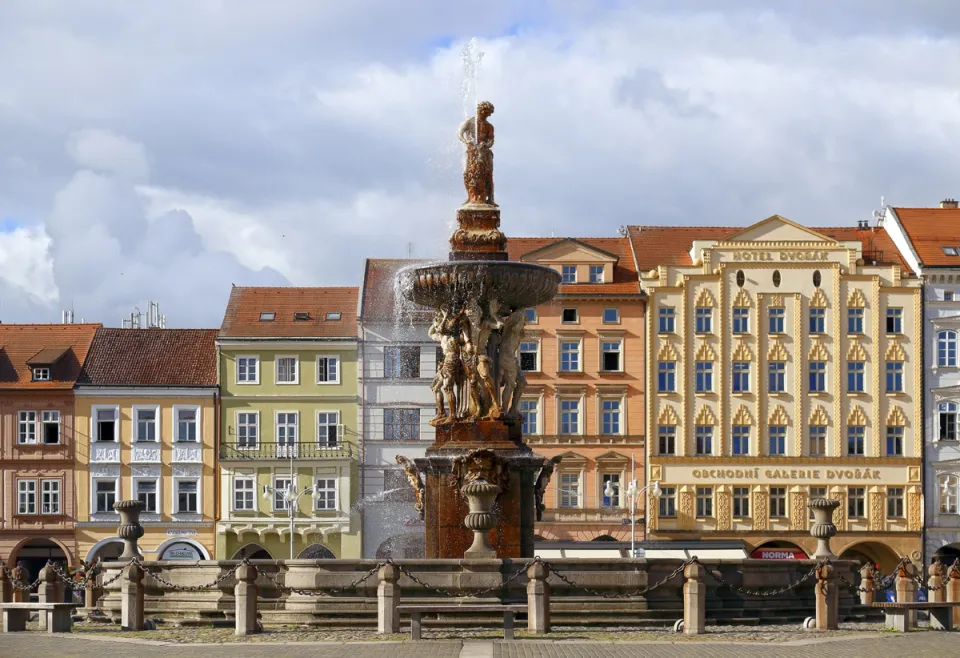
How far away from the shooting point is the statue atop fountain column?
106 feet

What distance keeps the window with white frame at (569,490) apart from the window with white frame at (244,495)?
10848 millimetres

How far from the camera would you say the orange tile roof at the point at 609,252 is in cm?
6944

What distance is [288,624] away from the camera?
90.1 ft

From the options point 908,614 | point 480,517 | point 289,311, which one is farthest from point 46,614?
point 289,311

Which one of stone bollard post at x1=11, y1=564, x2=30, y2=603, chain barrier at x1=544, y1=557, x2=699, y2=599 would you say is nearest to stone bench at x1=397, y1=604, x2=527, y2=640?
chain barrier at x1=544, y1=557, x2=699, y2=599

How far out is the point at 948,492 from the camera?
225ft

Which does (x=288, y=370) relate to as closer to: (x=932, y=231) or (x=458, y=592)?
(x=932, y=231)

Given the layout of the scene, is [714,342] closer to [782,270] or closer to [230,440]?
[782,270]

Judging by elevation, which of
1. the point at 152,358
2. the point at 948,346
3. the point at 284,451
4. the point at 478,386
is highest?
the point at 948,346

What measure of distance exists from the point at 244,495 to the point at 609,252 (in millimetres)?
15681

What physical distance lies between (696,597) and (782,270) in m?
43.9

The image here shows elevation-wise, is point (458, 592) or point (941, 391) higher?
point (941, 391)

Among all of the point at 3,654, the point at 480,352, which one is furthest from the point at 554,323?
the point at 3,654

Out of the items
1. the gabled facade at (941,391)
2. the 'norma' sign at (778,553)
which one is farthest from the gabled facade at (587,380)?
the gabled facade at (941,391)
